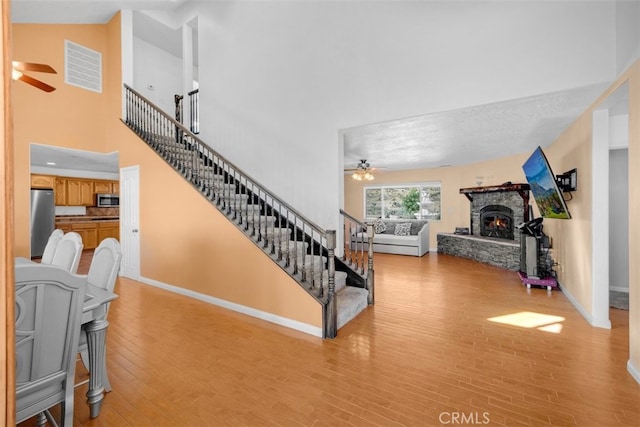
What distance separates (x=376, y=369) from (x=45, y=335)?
2154mm

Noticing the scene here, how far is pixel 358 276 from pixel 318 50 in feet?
11.1

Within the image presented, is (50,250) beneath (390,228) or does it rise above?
above

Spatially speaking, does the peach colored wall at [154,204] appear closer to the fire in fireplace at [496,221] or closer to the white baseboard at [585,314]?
the white baseboard at [585,314]

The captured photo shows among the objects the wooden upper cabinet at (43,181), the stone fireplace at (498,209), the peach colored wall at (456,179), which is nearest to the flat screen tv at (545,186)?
the stone fireplace at (498,209)

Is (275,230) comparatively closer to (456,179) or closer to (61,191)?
(456,179)

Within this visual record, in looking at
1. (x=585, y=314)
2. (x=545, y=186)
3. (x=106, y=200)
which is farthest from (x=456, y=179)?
(x=106, y=200)

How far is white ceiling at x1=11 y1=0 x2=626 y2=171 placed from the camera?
324 centimetres

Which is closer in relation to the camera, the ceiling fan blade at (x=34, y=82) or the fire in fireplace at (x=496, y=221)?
the ceiling fan blade at (x=34, y=82)

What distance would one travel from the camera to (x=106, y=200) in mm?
8328

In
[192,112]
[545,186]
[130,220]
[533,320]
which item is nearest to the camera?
[533,320]

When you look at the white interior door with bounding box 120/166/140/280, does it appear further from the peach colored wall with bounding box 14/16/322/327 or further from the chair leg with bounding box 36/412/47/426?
the chair leg with bounding box 36/412/47/426

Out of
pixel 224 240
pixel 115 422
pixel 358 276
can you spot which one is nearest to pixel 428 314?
pixel 358 276

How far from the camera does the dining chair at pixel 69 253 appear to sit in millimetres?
2473

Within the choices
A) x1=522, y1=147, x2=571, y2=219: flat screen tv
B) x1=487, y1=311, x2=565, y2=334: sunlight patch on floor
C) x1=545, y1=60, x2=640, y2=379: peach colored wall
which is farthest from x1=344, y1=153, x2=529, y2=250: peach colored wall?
x1=487, y1=311, x2=565, y2=334: sunlight patch on floor
